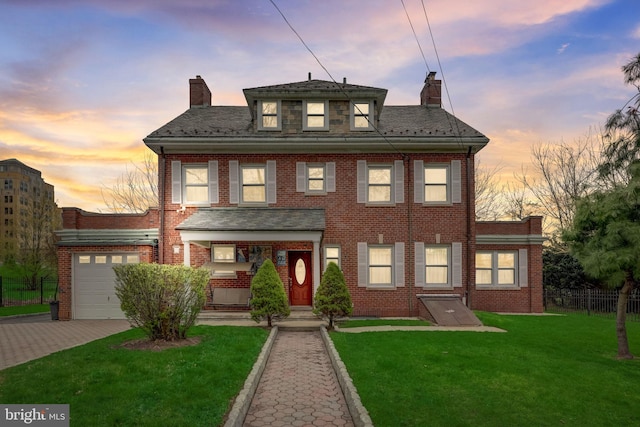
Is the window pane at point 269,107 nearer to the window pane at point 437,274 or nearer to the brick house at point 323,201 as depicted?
the brick house at point 323,201

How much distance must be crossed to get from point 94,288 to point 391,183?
40.7ft

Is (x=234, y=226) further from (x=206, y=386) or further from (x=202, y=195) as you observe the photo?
(x=206, y=386)

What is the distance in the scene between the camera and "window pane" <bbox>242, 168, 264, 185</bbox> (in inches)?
631

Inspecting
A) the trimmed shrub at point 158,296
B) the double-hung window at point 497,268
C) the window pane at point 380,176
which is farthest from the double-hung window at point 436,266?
the trimmed shrub at point 158,296

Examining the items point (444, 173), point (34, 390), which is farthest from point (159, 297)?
point (444, 173)

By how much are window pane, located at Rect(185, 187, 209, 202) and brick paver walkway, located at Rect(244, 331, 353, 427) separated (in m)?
8.14

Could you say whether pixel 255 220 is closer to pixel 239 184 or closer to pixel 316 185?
pixel 239 184

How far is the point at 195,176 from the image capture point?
16.0 meters

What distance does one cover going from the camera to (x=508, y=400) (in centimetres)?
608

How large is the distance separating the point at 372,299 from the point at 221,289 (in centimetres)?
588

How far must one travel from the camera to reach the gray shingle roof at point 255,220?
14141 mm

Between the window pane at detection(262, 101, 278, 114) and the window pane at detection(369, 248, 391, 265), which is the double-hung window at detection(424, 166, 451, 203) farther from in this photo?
the window pane at detection(262, 101, 278, 114)

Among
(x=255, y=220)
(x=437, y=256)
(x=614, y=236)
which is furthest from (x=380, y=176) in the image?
(x=614, y=236)

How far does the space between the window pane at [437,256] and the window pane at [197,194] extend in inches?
362
